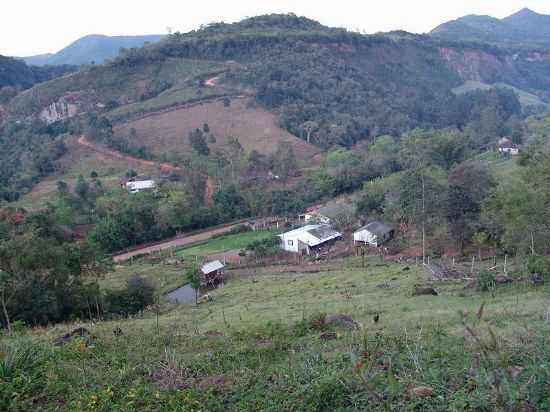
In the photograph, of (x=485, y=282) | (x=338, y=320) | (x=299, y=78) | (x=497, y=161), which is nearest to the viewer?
(x=338, y=320)

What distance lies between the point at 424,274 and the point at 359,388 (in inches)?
629

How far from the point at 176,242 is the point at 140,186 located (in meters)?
13.1

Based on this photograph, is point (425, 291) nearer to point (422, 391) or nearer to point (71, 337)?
point (422, 391)

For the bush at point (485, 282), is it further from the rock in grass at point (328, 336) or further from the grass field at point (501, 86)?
the grass field at point (501, 86)

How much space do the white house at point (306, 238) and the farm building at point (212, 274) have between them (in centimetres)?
656

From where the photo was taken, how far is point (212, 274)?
2948 cm

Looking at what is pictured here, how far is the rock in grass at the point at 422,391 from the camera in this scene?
21.7 ft

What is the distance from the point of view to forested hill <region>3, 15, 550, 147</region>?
7919 cm

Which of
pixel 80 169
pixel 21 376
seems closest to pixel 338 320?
pixel 21 376

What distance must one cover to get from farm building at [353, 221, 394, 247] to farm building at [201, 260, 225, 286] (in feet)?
33.5

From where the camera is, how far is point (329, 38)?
10369 centimetres

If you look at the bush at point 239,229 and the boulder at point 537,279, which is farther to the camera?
the bush at point 239,229

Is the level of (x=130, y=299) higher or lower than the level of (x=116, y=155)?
lower

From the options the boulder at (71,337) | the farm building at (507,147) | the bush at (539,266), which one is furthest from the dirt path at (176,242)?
the farm building at (507,147)
